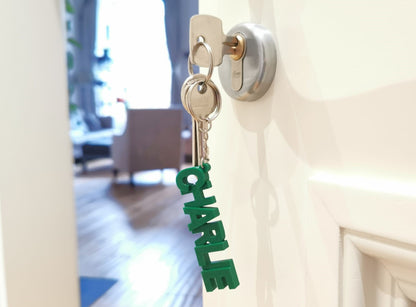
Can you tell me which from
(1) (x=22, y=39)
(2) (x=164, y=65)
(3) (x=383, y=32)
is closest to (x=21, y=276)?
(1) (x=22, y=39)

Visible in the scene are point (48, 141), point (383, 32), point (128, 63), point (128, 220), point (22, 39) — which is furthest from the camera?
point (128, 63)

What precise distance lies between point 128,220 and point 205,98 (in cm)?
309

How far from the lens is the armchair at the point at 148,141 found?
461 cm

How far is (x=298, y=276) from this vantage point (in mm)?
366

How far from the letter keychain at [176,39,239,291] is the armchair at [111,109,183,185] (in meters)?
4.27

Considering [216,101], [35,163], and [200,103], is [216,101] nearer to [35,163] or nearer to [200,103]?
[200,103]

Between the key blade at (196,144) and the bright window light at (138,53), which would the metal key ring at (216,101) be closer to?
the key blade at (196,144)

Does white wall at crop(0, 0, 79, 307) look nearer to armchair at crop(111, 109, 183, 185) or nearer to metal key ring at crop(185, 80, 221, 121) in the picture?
metal key ring at crop(185, 80, 221, 121)

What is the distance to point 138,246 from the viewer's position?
2713 mm

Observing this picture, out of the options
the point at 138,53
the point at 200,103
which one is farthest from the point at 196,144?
the point at 138,53

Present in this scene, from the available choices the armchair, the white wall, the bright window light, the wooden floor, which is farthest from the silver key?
the bright window light

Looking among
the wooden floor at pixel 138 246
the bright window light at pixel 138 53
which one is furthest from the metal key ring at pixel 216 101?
the bright window light at pixel 138 53

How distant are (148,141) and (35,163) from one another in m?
3.40

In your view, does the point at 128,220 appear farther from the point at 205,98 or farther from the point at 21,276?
the point at 205,98
